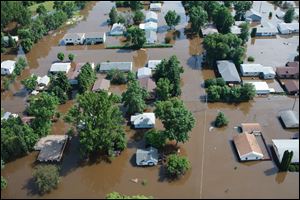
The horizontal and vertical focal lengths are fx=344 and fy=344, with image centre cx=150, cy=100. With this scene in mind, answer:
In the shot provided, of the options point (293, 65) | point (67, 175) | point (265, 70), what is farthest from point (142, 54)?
point (67, 175)

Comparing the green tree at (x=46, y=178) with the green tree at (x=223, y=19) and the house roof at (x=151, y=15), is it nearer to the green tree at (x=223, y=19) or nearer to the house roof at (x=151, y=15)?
the green tree at (x=223, y=19)

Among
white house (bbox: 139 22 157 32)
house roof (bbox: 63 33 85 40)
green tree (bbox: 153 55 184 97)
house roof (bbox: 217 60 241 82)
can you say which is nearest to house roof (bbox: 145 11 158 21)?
white house (bbox: 139 22 157 32)

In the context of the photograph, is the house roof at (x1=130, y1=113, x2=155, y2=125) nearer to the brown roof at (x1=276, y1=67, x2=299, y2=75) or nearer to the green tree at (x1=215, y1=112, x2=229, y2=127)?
the green tree at (x1=215, y1=112, x2=229, y2=127)

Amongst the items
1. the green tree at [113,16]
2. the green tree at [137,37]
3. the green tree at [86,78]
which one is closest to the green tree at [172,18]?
the green tree at [137,37]

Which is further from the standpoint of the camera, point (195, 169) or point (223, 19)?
point (223, 19)

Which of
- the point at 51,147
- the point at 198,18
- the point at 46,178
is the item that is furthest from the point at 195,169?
the point at 198,18

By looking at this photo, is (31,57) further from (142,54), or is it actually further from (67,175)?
(67,175)

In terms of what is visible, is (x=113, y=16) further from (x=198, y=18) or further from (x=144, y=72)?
(x=144, y=72)
